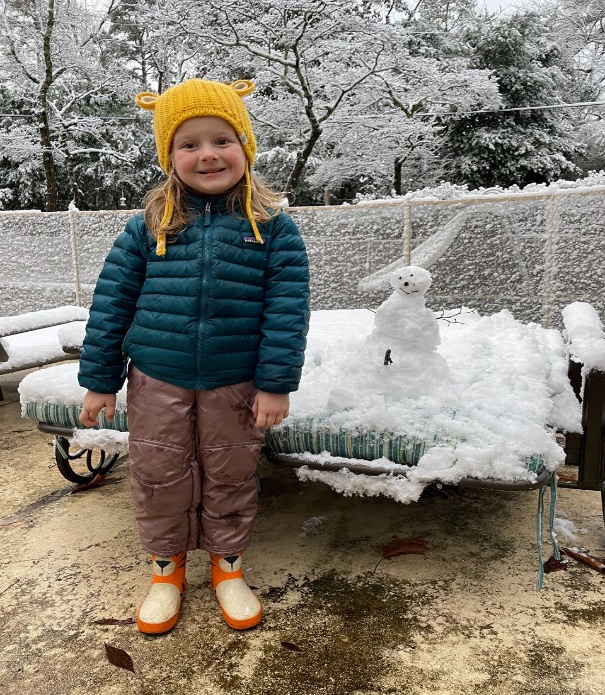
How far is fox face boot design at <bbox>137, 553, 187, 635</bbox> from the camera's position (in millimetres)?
1946

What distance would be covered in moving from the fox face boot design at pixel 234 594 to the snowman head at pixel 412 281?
122 centimetres

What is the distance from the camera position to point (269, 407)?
75.4 inches

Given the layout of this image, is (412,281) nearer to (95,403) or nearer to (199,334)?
(199,334)

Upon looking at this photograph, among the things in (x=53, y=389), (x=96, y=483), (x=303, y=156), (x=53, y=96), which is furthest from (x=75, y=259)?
(x=53, y=96)

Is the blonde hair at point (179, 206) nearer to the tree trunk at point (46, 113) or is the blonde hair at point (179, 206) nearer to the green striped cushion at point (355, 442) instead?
the green striped cushion at point (355, 442)

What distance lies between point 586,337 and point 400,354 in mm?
782

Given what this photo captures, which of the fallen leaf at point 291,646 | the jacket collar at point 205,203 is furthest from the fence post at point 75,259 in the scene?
the fallen leaf at point 291,646

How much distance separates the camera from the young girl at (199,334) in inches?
75.5

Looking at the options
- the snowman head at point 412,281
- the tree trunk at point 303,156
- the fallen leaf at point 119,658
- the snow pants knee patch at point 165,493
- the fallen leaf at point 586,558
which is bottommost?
the fallen leaf at point 119,658

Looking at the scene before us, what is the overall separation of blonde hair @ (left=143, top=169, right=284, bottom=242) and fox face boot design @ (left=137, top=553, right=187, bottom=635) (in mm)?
1077

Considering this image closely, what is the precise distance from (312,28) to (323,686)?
15.1 meters

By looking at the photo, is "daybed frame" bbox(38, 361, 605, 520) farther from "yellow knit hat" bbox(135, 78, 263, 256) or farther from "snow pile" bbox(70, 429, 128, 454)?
"yellow knit hat" bbox(135, 78, 263, 256)

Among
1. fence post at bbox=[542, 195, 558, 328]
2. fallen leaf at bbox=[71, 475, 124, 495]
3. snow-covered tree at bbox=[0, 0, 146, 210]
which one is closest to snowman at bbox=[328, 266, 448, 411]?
fallen leaf at bbox=[71, 475, 124, 495]

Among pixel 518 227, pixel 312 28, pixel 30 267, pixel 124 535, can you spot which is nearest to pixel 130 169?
pixel 312 28
